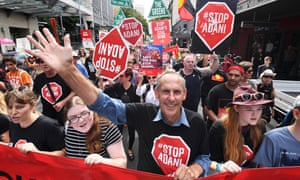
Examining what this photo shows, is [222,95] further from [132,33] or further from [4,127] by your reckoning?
[132,33]

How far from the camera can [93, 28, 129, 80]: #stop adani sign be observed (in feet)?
12.7

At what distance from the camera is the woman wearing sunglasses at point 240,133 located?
2.10 m

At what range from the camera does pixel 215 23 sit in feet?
13.0

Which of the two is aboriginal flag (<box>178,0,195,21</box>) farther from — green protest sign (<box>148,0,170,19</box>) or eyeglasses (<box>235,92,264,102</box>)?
eyeglasses (<box>235,92,264,102</box>)

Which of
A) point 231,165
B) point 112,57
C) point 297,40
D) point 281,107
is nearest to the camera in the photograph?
point 231,165

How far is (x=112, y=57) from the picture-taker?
393 centimetres

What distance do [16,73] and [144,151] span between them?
4.28 m

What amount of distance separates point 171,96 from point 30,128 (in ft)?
4.26

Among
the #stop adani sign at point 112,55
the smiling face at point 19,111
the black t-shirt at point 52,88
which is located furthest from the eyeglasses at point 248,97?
the black t-shirt at point 52,88

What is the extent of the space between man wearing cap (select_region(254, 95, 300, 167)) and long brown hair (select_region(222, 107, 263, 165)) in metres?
0.17

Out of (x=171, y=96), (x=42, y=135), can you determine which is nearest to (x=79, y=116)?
(x=42, y=135)

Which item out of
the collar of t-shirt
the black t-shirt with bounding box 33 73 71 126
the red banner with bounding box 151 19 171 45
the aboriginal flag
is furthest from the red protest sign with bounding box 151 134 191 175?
the aboriginal flag

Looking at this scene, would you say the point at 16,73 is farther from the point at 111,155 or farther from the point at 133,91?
the point at 111,155

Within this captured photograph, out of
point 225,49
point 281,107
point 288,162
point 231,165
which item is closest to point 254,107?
point 288,162
